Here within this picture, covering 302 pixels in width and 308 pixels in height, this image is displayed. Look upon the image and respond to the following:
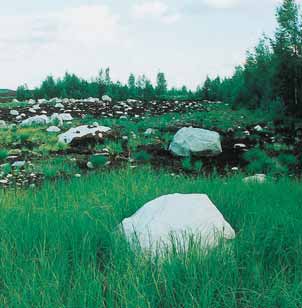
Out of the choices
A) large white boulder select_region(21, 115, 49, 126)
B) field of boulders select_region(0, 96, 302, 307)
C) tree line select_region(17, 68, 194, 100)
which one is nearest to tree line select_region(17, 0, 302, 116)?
tree line select_region(17, 68, 194, 100)

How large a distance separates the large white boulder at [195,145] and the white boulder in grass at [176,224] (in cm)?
434

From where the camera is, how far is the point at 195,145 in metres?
7.90

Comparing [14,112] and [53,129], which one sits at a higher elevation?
[14,112]

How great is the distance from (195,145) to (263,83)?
14.8m

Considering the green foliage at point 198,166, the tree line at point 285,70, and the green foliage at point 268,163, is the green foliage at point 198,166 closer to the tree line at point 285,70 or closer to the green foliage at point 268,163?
the green foliage at point 268,163

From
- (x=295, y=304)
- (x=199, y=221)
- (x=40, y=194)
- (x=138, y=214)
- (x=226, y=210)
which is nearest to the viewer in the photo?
(x=295, y=304)

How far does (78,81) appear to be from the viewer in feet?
122

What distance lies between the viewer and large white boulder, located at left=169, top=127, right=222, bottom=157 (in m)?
7.88

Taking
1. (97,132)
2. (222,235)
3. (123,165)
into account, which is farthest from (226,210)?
(97,132)

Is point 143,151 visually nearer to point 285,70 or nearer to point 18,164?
point 18,164

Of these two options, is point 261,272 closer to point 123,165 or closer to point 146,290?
point 146,290

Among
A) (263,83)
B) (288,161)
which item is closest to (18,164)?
(288,161)

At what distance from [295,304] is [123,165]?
4.90 m

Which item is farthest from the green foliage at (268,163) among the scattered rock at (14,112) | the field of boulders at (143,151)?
the scattered rock at (14,112)
